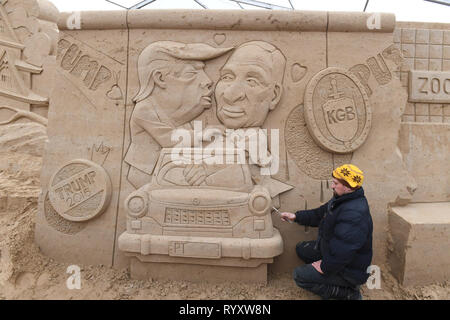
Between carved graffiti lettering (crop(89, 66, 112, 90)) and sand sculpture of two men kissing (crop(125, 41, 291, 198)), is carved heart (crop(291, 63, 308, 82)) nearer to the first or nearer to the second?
sand sculpture of two men kissing (crop(125, 41, 291, 198))

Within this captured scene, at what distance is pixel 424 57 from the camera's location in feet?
9.81

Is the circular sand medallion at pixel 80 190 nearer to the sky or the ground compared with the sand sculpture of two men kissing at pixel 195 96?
nearer to the ground

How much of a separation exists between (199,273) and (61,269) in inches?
56.6

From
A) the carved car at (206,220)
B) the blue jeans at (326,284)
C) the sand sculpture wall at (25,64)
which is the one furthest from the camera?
the sand sculpture wall at (25,64)

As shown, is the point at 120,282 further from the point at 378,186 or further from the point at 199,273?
the point at 378,186

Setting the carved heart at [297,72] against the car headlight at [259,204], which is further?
the carved heart at [297,72]

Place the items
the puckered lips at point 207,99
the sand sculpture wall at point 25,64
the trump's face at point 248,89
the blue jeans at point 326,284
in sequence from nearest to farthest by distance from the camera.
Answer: the blue jeans at point 326,284 → the trump's face at point 248,89 → the puckered lips at point 207,99 → the sand sculpture wall at point 25,64

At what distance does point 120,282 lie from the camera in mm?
2518

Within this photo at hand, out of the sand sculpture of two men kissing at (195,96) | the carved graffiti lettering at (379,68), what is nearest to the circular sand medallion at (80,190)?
the sand sculpture of two men kissing at (195,96)

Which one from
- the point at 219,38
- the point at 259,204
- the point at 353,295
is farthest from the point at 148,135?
the point at 353,295

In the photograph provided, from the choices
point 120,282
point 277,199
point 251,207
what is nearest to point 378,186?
point 277,199

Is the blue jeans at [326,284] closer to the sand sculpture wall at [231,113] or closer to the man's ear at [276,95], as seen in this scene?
the sand sculpture wall at [231,113]

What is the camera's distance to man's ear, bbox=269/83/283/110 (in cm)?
272

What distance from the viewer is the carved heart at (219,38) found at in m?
2.77
